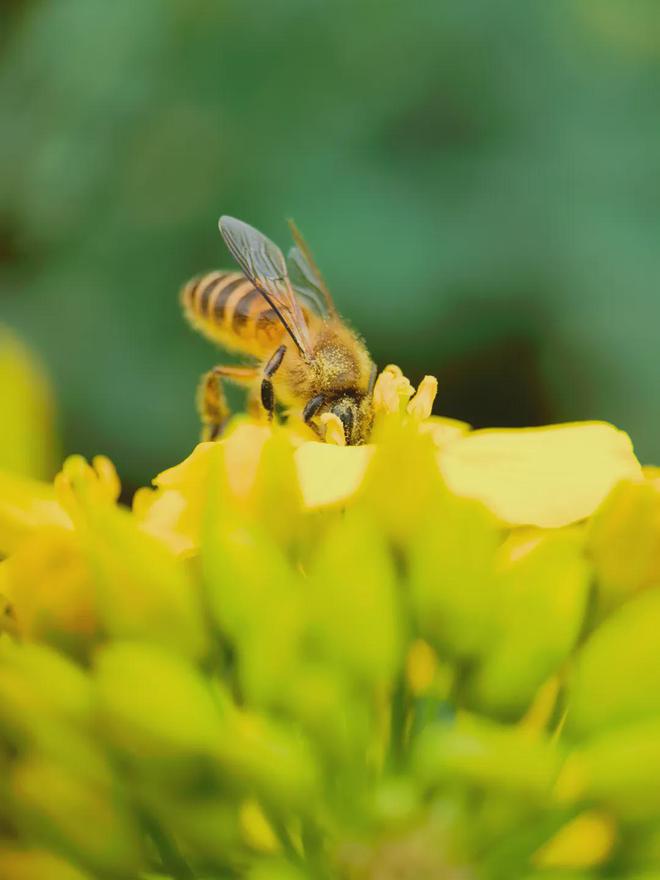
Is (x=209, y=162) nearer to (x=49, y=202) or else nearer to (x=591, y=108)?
(x=49, y=202)

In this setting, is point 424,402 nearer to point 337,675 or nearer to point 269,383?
point 269,383

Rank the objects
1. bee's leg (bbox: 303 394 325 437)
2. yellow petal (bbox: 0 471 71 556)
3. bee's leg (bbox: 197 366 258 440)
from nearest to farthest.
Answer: yellow petal (bbox: 0 471 71 556) < bee's leg (bbox: 303 394 325 437) < bee's leg (bbox: 197 366 258 440)

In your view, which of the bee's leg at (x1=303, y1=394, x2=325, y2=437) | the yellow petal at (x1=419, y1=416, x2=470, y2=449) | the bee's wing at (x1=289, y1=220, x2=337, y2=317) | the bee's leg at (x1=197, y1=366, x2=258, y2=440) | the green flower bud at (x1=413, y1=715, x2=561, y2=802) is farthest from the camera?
the bee's wing at (x1=289, y1=220, x2=337, y2=317)

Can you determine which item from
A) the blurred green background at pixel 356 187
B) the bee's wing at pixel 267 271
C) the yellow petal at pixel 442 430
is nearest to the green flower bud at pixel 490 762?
the yellow petal at pixel 442 430

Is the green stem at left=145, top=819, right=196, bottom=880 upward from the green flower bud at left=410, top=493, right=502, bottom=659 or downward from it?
downward

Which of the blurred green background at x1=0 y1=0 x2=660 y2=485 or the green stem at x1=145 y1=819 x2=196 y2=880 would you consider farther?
the blurred green background at x1=0 y1=0 x2=660 y2=485

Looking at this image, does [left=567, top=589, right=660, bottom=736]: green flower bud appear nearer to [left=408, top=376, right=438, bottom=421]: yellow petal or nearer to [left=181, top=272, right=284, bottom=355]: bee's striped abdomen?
[left=408, top=376, right=438, bottom=421]: yellow petal

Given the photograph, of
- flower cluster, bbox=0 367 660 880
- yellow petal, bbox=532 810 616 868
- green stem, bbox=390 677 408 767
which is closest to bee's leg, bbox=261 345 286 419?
flower cluster, bbox=0 367 660 880
